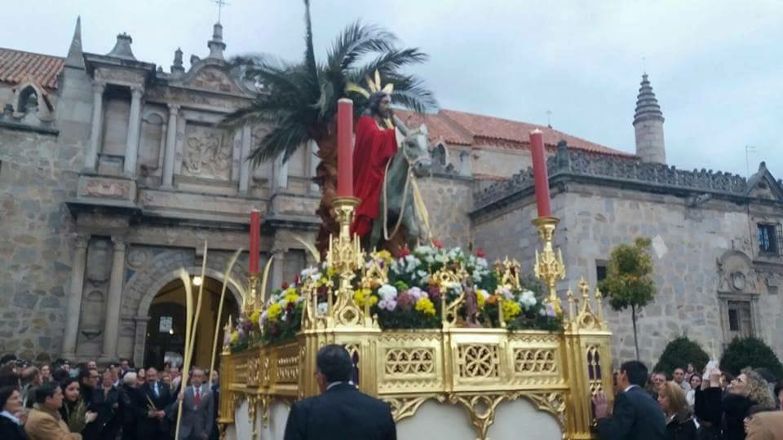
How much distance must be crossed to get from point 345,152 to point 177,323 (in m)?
22.8

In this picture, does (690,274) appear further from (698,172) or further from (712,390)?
(712,390)

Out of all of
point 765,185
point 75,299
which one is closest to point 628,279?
point 765,185

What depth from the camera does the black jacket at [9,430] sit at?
4.81m

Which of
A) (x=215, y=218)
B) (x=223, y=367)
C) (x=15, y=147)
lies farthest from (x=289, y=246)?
(x=223, y=367)

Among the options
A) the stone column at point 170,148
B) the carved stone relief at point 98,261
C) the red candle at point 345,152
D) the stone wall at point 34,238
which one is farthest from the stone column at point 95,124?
the red candle at point 345,152

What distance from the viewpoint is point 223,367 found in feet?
25.3

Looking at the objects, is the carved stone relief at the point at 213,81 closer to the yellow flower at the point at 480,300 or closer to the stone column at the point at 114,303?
the stone column at the point at 114,303

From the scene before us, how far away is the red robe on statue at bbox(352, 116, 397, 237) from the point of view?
20.6ft

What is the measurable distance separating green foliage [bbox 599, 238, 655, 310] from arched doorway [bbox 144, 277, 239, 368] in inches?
461

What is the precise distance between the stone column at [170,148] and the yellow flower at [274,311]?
1534cm

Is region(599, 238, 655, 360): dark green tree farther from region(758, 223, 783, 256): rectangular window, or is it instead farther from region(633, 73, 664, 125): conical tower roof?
region(633, 73, 664, 125): conical tower roof

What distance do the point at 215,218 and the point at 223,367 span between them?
12617 millimetres

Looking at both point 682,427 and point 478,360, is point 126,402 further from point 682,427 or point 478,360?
point 682,427

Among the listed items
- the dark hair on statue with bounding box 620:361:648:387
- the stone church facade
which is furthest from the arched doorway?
the dark hair on statue with bounding box 620:361:648:387
